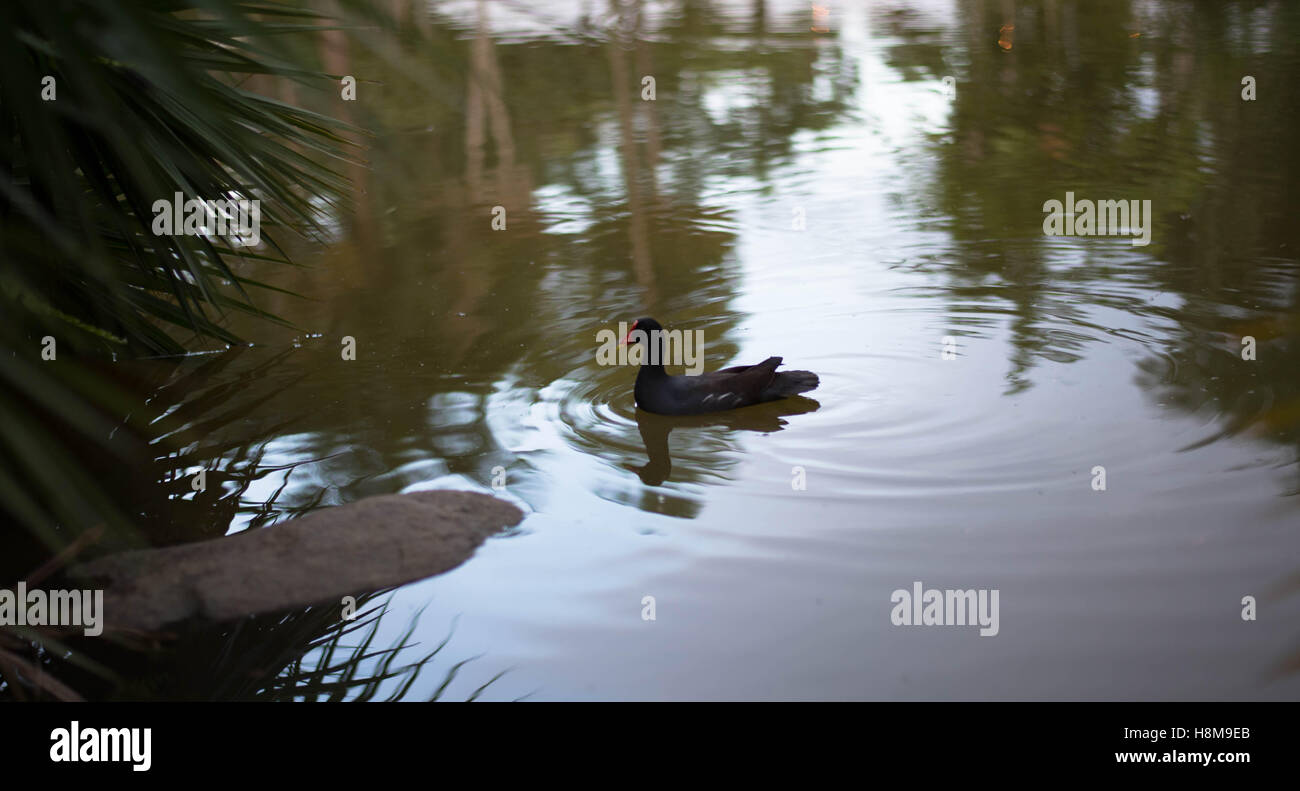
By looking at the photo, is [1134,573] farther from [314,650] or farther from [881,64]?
[881,64]

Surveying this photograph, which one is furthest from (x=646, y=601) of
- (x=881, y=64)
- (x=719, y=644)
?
(x=881, y=64)

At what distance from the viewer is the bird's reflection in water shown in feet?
20.2

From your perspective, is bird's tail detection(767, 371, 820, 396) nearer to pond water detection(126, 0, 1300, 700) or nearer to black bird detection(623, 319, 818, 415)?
black bird detection(623, 319, 818, 415)

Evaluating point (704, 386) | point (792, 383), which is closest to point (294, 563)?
point (704, 386)

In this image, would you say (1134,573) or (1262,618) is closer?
(1262,618)

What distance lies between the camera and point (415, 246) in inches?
384

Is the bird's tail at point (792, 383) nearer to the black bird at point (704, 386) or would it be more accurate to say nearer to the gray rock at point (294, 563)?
the black bird at point (704, 386)

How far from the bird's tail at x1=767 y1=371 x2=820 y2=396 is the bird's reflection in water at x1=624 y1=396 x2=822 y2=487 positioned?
0.34ft

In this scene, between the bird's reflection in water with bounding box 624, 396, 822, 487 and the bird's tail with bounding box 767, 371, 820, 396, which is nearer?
the bird's reflection in water with bounding box 624, 396, 822, 487

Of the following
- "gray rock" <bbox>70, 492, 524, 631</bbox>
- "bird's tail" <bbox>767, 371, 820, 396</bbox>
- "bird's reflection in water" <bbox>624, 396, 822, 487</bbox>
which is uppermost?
"bird's tail" <bbox>767, 371, 820, 396</bbox>

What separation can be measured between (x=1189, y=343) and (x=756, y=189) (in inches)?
192

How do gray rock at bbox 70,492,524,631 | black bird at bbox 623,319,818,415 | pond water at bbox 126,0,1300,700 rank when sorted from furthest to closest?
1. black bird at bbox 623,319,818,415
2. gray rock at bbox 70,492,524,631
3. pond water at bbox 126,0,1300,700

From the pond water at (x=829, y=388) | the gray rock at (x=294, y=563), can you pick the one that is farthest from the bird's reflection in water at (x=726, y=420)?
the gray rock at (x=294, y=563)

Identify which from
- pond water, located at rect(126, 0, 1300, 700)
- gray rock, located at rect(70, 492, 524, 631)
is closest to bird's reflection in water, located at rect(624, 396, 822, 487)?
pond water, located at rect(126, 0, 1300, 700)
